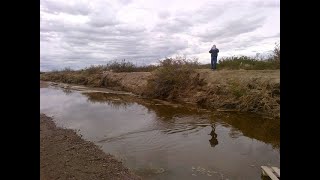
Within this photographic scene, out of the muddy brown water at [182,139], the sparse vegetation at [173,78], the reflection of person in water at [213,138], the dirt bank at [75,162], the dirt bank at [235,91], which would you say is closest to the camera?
the dirt bank at [75,162]

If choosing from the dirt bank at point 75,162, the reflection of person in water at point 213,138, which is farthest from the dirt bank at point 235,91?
the dirt bank at point 75,162

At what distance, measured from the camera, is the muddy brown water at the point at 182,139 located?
21.7ft

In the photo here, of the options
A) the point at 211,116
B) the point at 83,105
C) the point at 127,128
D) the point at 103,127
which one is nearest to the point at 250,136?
the point at 211,116

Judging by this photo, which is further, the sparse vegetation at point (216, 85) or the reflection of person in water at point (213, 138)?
the sparse vegetation at point (216, 85)

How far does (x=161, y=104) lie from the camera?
646 inches

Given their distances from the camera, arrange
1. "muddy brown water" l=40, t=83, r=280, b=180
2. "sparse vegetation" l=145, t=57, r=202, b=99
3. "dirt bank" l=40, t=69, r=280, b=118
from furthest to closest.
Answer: "sparse vegetation" l=145, t=57, r=202, b=99, "dirt bank" l=40, t=69, r=280, b=118, "muddy brown water" l=40, t=83, r=280, b=180

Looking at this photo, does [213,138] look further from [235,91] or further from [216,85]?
[216,85]

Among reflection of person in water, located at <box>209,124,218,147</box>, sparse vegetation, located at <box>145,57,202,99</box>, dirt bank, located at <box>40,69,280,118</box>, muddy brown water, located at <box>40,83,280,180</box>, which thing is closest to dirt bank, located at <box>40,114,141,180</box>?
muddy brown water, located at <box>40,83,280,180</box>

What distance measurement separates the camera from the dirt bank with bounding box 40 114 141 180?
5.73 m

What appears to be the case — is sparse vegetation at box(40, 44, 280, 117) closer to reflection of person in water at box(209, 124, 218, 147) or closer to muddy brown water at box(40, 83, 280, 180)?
muddy brown water at box(40, 83, 280, 180)

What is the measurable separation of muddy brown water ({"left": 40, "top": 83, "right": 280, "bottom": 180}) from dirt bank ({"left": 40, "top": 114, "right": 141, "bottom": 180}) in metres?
0.52

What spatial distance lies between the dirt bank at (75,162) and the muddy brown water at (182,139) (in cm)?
52

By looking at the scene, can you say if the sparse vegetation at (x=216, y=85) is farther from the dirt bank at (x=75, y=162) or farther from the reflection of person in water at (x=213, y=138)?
the dirt bank at (x=75, y=162)
